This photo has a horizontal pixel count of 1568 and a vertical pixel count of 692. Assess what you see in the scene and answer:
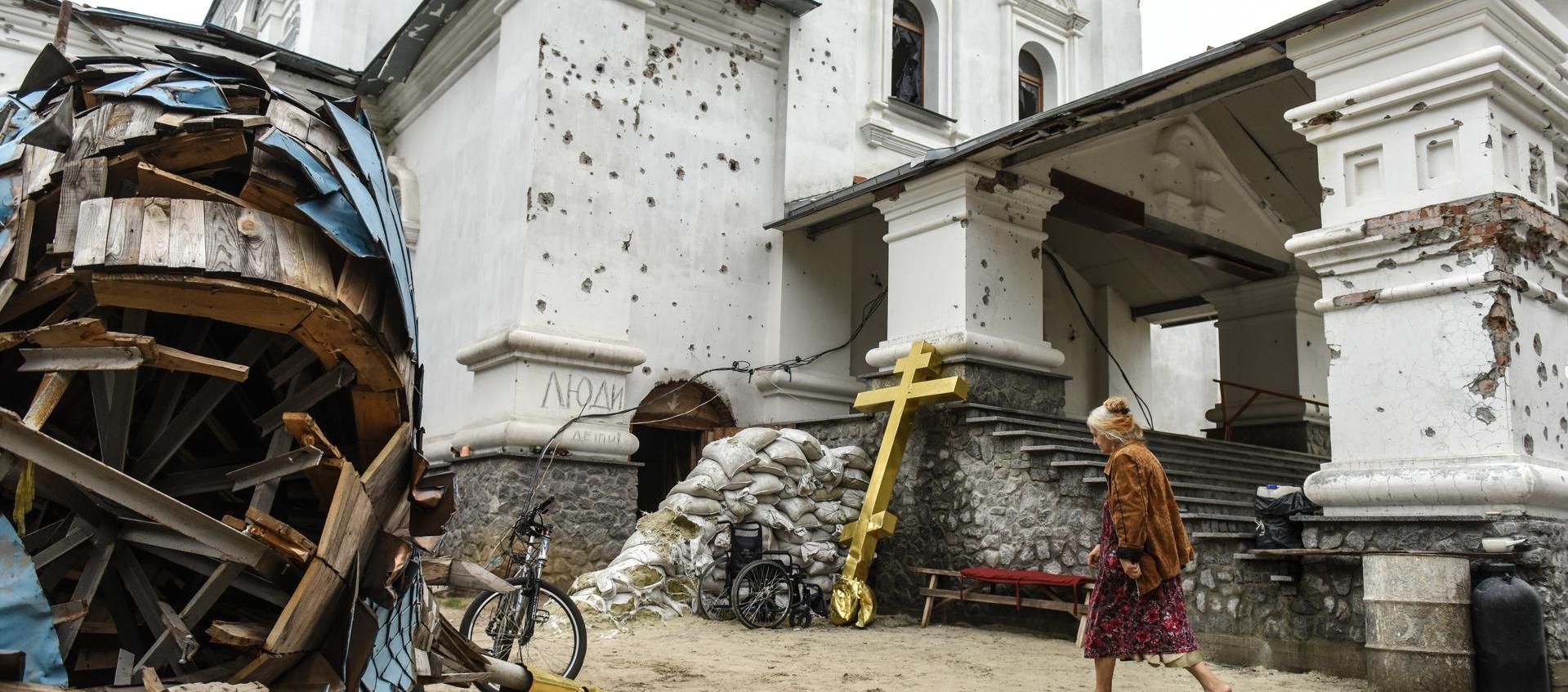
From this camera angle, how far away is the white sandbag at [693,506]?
918 cm

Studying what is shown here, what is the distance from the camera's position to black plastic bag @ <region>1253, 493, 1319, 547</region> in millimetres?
6703

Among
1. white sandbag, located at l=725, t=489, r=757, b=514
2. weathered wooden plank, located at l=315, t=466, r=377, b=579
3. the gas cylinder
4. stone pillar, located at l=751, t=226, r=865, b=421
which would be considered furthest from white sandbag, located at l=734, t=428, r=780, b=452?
weathered wooden plank, located at l=315, t=466, r=377, b=579

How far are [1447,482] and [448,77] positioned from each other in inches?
444

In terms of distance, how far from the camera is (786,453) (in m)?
9.77

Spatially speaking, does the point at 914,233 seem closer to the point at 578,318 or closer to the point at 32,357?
the point at 578,318

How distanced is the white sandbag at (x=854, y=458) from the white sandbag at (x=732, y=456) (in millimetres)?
921

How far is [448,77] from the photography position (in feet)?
43.8

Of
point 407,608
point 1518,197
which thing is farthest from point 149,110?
point 1518,197

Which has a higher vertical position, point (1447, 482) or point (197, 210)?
point (197, 210)

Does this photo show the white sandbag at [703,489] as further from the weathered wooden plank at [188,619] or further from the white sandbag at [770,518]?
the weathered wooden plank at [188,619]

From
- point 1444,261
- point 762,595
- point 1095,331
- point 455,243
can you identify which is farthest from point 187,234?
point 1095,331

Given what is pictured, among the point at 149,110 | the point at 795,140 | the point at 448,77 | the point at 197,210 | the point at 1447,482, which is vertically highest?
the point at 448,77

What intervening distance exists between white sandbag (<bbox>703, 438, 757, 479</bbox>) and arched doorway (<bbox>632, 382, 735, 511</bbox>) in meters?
1.31

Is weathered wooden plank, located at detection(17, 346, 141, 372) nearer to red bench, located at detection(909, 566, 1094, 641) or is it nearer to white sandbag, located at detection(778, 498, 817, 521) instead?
red bench, located at detection(909, 566, 1094, 641)
